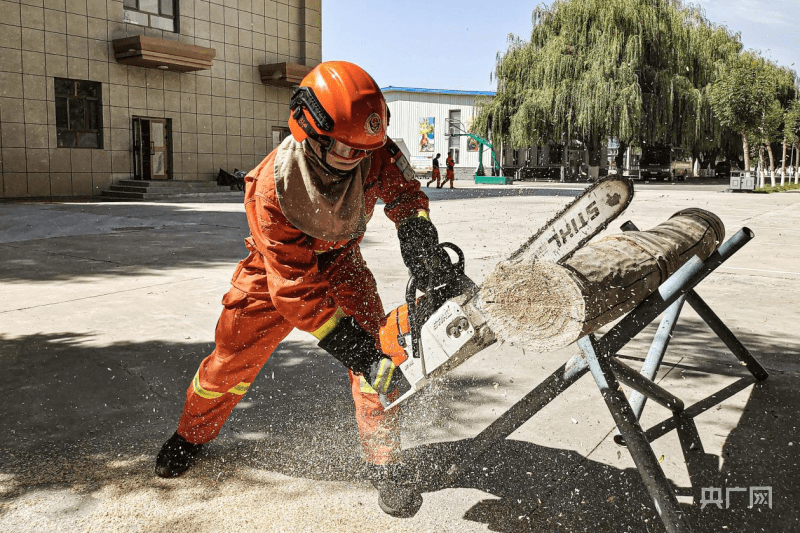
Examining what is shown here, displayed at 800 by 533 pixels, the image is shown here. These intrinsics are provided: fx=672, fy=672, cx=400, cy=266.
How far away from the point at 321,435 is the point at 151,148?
20.5 metres

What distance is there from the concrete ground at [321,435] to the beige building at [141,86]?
14899 mm

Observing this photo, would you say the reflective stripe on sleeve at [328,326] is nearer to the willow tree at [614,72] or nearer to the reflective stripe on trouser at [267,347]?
the reflective stripe on trouser at [267,347]

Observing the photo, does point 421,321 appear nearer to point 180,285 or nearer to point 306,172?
point 306,172

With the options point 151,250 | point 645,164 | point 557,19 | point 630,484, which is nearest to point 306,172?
point 630,484

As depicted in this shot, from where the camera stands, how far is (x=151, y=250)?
8609 mm

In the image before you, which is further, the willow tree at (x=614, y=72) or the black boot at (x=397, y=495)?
the willow tree at (x=614, y=72)

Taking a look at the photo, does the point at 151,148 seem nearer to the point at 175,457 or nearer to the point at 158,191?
the point at 158,191

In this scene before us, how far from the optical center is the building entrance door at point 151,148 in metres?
21.2

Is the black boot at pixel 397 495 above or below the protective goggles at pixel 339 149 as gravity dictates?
below

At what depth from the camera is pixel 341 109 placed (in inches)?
85.0

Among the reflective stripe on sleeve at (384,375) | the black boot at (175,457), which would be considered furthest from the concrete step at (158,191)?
the reflective stripe on sleeve at (384,375)

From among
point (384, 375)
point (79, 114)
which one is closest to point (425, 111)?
point (79, 114)

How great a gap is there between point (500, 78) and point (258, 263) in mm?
32005

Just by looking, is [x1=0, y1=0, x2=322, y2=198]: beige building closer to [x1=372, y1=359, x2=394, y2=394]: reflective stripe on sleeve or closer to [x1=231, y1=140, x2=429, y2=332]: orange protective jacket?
[x1=231, y1=140, x2=429, y2=332]: orange protective jacket
